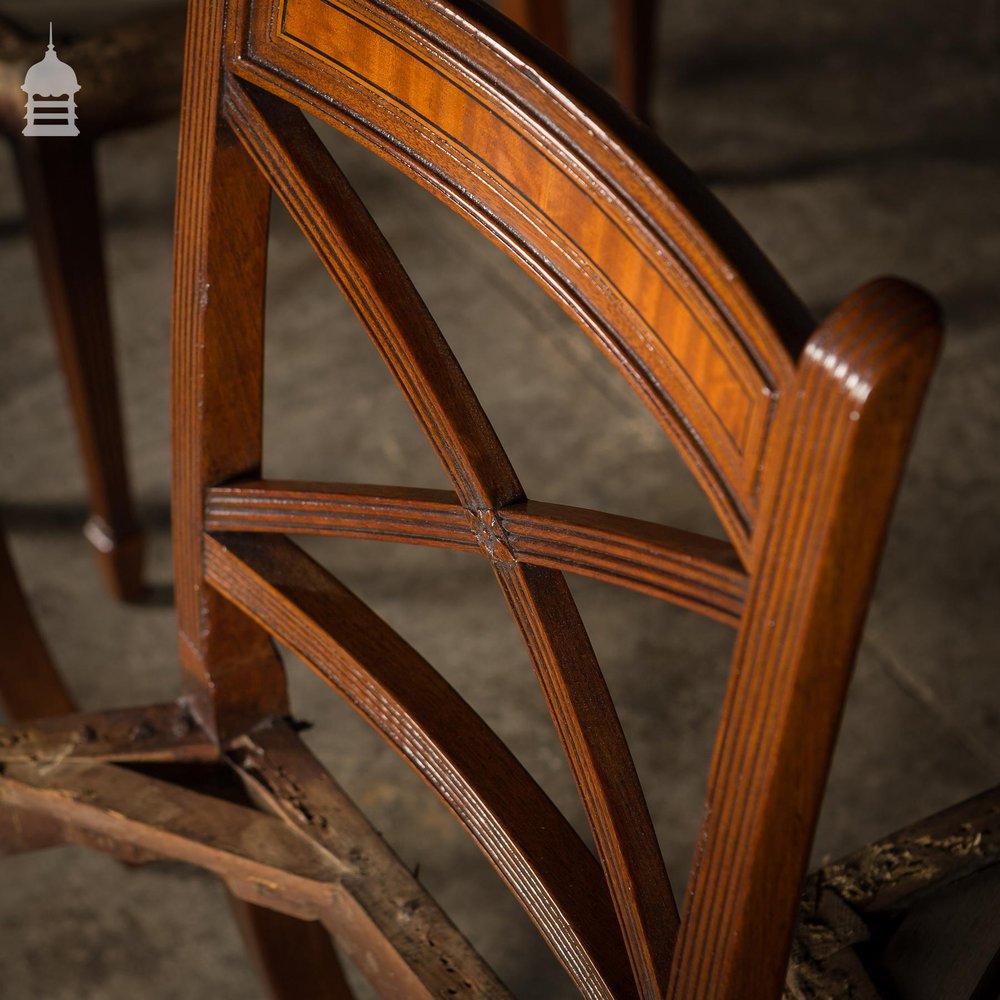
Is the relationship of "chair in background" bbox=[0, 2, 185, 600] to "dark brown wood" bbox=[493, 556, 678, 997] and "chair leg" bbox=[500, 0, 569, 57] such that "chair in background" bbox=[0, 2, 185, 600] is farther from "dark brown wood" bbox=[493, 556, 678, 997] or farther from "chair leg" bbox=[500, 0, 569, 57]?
"dark brown wood" bbox=[493, 556, 678, 997]

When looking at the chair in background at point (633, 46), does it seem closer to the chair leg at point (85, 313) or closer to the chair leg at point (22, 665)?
the chair leg at point (85, 313)

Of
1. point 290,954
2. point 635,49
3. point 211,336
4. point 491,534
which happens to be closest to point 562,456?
point 635,49

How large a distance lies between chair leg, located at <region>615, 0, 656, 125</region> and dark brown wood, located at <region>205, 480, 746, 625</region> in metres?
1.71

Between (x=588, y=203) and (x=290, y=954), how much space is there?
82 centimetres

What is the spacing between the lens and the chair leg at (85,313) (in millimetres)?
1424

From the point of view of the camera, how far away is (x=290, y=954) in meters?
1.13

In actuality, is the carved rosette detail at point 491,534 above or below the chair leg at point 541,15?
below

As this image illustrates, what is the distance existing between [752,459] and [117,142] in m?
2.57

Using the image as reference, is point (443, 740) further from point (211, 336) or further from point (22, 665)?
point (22, 665)

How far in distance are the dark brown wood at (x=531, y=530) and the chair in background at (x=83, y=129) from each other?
752 mm

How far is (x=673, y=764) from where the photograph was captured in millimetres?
1630

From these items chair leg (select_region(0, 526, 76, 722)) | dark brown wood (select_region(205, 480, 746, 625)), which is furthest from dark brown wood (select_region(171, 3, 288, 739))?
chair leg (select_region(0, 526, 76, 722))

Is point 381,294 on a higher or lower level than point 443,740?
higher

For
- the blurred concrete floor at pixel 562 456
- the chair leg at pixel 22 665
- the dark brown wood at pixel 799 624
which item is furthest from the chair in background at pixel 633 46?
the dark brown wood at pixel 799 624
